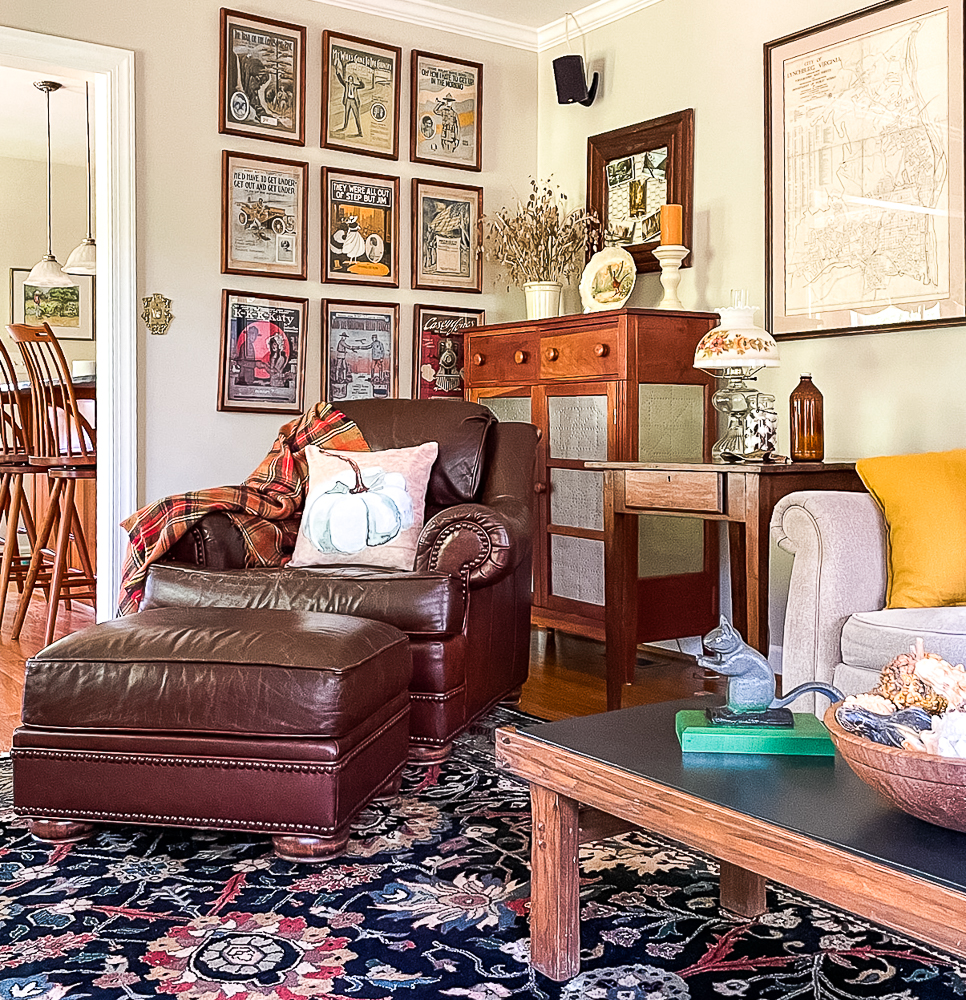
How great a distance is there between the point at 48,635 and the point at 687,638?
8.26 ft

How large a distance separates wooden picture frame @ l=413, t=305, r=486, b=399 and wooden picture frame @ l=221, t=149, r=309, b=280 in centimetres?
60

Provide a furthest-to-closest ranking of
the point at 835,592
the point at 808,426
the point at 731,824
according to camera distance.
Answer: the point at 808,426, the point at 835,592, the point at 731,824

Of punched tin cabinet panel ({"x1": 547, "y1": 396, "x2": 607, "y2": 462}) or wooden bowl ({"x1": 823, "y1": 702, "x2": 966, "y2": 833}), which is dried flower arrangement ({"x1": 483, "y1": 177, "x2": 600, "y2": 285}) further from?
wooden bowl ({"x1": 823, "y1": 702, "x2": 966, "y2": 833})

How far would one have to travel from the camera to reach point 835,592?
8.47 ft

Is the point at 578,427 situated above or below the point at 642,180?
below

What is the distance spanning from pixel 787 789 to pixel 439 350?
12.2 ft

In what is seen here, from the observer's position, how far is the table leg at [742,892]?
6.32 feet

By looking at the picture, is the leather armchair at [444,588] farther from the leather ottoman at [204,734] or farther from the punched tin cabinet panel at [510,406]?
the punched tin cabinet panel at [510,406]

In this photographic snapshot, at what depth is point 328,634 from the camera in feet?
7.47

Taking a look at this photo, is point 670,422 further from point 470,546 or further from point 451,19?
point 451,19

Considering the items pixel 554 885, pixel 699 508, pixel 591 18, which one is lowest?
pixel 554 885

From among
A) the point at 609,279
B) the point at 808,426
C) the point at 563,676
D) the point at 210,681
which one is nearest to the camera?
the point at 210,681

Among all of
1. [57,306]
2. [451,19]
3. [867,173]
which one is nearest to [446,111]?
[451,19]

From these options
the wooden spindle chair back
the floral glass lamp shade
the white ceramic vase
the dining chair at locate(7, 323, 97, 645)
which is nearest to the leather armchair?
the floral glass lamp shade
